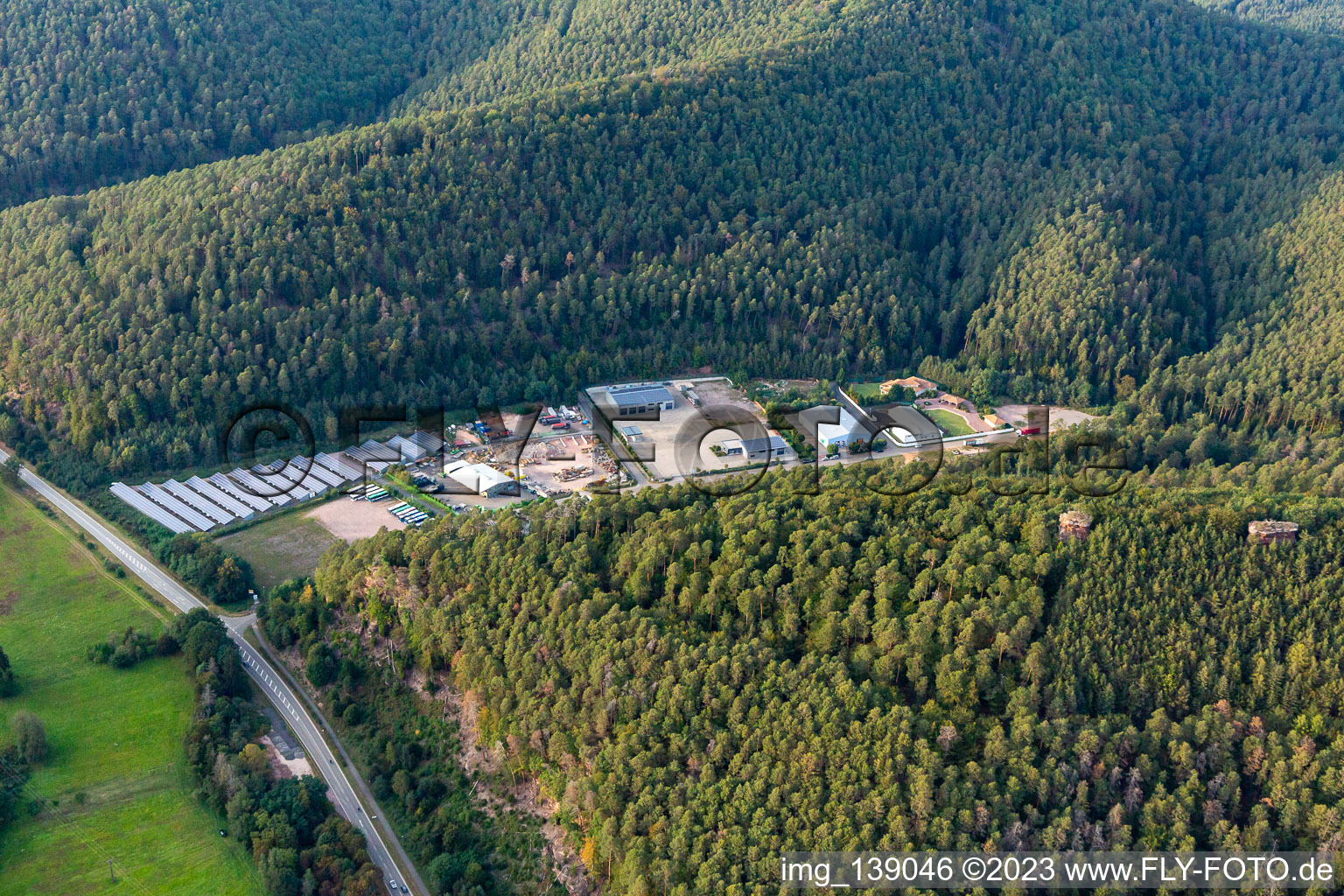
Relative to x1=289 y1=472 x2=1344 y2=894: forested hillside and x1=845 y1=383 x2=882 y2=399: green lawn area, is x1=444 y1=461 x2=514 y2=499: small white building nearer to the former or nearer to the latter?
x1=289 y1=472 x2=1344 y2=894: forested hillside

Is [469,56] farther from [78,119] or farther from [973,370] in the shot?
[973,370]

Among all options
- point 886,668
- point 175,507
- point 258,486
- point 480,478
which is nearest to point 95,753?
point 175,507

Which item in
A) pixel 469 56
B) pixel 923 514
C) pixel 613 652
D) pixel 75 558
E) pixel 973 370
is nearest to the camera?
pixel 613 652

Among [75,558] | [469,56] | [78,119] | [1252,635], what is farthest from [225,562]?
[469,56]

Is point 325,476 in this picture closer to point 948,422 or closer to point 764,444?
point 764,444

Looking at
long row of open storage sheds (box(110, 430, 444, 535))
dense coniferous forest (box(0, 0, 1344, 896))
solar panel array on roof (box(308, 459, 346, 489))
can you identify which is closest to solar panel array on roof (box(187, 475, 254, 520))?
long row of open storage sheds (box(110, 430, 444, 535))

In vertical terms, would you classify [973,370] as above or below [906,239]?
below
